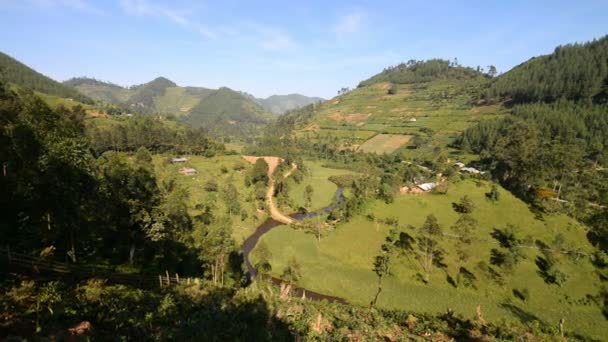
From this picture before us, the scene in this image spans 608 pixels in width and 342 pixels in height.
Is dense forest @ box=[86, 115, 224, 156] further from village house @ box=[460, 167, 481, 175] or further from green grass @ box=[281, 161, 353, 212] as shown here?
village house @ box=[460, 167, 481, 175]

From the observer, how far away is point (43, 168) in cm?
2508

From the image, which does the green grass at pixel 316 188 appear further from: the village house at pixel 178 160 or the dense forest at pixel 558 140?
the dense forest at pixel 558 140

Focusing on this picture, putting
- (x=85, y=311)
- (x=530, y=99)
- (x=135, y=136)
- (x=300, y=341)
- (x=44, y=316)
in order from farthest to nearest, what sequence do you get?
(x=530, y=99)
(x=135, y=136)
(x=300, y=341)
(x=85, y=311)
(x=44, y=316)

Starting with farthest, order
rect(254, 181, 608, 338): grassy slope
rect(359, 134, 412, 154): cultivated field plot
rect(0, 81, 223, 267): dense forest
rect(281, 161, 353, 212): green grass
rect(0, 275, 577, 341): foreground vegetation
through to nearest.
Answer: rect(359, 134, 412, 154): cultivated field plot
rect(281, 161, 353, 212): green grass
rect(254, 181, 608, 338): grassy slope
rect(0, 81, 223, 267): dense forest
rect(0, 275, 577, 341): foreground vegetation

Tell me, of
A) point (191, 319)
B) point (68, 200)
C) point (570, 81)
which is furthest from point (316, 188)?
point (570, 81)

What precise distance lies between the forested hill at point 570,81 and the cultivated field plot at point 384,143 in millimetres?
76940

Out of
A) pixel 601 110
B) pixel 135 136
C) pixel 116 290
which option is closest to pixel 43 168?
pixel 116 290

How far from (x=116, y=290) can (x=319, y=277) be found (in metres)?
39.2

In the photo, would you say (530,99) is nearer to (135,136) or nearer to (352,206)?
(352,206)

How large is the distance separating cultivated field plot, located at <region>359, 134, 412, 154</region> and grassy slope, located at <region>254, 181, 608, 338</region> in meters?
95.9

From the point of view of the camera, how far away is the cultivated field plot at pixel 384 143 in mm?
172750

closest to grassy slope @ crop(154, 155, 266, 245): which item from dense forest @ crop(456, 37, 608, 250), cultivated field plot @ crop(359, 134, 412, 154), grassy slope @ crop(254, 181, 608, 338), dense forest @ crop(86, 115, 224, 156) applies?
grassy slope @ crop(254, 181, 608, 338)

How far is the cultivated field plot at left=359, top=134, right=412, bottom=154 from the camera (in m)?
173

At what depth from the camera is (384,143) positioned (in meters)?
181
